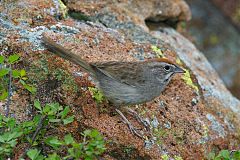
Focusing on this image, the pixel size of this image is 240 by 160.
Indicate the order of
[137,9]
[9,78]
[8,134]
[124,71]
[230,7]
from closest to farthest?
1. [8,134]
2. [9,78]
3. [124,71]
4. [137,9]
5. [230,7]

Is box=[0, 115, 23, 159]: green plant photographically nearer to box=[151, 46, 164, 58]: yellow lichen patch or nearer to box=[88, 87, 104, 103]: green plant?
box=[88, 87, 104, 103]: green plant

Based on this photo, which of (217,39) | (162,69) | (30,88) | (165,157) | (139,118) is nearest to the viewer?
(30,88)

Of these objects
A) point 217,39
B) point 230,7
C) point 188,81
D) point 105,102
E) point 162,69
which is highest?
point 162,69

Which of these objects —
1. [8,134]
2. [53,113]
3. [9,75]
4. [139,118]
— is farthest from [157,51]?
[8,134]

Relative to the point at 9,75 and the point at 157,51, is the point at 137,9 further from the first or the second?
the point at 9,75

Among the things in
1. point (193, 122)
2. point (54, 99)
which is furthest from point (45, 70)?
point (193, 122)

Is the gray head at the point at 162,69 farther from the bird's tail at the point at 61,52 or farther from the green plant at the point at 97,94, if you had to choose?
the bird's tail at the point at 61,52

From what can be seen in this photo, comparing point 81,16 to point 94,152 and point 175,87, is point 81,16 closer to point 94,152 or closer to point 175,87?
point 175,87

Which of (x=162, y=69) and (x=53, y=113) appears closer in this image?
(x=53, y=113)

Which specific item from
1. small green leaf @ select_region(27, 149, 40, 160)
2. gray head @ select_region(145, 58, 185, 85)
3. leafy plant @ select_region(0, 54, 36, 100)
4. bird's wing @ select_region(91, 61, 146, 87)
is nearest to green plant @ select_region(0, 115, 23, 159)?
small green leaf @ select_region(27, 149, 40, 160)
